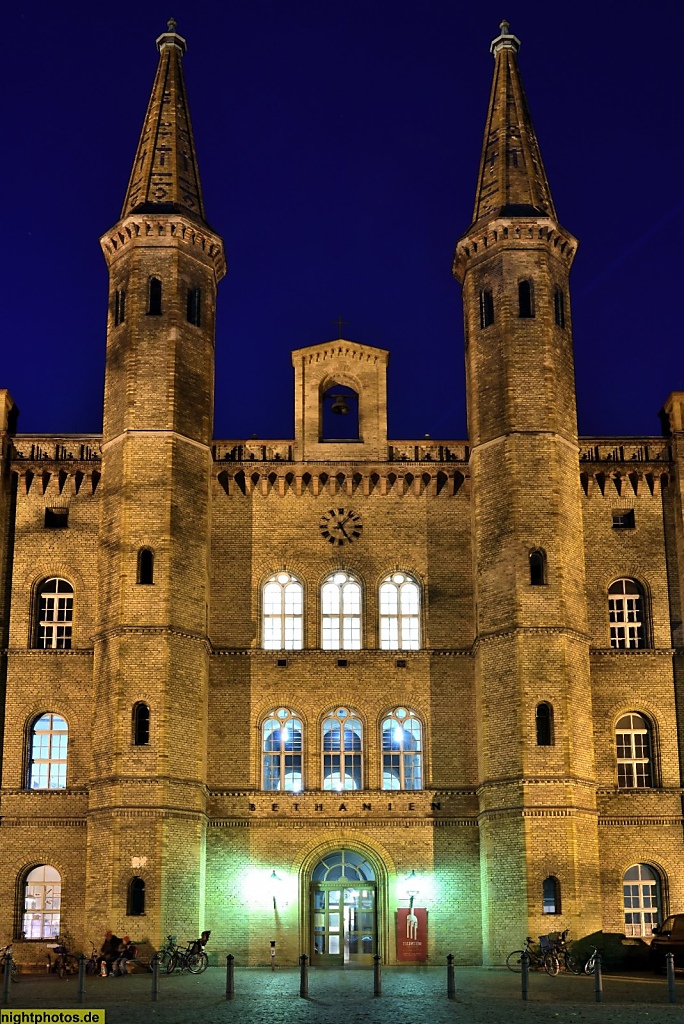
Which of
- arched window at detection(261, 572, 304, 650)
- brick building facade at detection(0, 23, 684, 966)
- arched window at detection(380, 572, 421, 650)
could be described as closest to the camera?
brick building facade at detection(0, 23, 684, 966)

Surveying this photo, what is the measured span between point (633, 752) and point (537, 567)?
6300 millimetres

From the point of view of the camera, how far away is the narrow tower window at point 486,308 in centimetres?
4372

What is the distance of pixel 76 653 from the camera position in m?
42.1

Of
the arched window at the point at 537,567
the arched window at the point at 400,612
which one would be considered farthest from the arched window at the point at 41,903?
the arched window at the point at 537,567

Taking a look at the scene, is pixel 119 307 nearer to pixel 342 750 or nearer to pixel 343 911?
pixel 342 750

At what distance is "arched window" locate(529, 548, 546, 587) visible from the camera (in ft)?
134

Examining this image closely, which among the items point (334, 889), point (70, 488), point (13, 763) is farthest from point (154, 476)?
point (334, 889)

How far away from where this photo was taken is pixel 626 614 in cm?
4316

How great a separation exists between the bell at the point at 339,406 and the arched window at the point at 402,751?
945 centimetres

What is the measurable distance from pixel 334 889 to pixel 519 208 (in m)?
21.3

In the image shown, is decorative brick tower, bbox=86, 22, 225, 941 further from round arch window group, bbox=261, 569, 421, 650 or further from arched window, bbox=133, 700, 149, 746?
round arch window group, bbox=261, 569, 421, 650

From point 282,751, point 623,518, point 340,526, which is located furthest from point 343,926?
point 623,518

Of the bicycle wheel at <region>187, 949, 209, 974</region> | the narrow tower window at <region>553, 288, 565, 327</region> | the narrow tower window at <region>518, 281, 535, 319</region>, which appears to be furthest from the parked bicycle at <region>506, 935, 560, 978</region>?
the narrow tower window at <region>553, 288, 565, 327</region>

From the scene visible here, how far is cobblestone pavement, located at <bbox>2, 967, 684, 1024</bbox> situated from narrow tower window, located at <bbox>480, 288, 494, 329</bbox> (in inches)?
754
